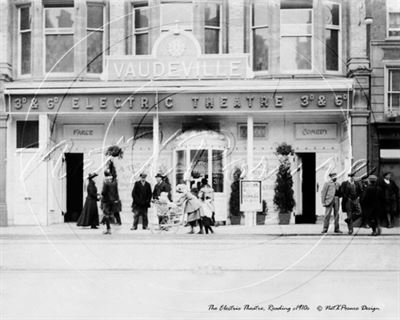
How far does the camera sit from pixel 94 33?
15406 millimetres

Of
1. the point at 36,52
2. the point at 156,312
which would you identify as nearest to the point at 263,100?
the point at 36,52

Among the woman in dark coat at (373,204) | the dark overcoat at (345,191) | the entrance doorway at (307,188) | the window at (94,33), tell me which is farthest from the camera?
the entrance doorway at (307,188)

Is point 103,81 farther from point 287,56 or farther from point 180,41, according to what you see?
point 287,56

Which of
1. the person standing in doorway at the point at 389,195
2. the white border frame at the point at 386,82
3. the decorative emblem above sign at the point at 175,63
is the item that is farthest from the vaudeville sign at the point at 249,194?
the white border frame at the point at 386,82

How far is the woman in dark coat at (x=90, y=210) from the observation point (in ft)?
47.0

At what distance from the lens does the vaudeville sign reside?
16.3m

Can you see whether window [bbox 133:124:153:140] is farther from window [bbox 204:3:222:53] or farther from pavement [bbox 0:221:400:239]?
window [bbox 204:3:222:53]

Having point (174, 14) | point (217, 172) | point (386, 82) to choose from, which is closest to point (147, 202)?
point (217, 172)

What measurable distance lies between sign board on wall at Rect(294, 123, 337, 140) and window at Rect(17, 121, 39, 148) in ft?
20.8

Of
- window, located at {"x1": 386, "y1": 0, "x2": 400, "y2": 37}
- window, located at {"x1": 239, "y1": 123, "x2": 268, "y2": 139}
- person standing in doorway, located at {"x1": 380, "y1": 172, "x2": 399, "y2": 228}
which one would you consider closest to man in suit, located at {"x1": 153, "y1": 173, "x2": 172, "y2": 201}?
window, located at {"x1": 239, "y1": 123, "x2": 268, "y2": 139}

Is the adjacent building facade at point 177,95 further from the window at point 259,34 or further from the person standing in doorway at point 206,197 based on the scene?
the person standing in doorway at point 206,197

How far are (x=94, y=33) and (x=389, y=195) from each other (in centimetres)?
736


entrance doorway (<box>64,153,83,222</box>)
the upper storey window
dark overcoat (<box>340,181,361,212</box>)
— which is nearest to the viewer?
entrance doorway (<box>64,153,83,222</box>)

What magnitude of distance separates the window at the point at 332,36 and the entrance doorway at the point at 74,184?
6814 mm
